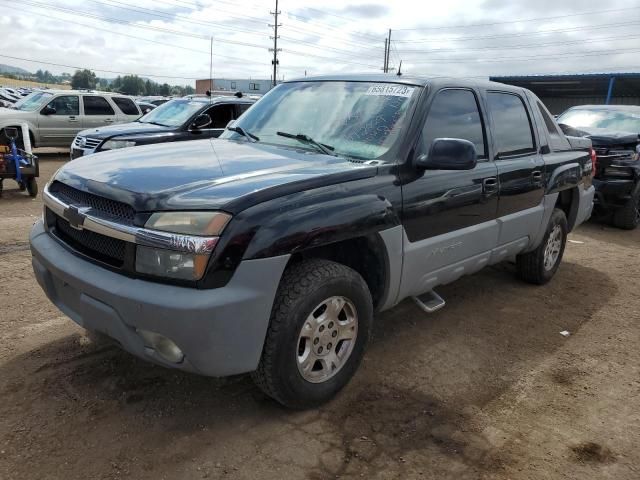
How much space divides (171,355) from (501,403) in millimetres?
1920

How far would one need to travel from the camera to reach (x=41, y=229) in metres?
3.29

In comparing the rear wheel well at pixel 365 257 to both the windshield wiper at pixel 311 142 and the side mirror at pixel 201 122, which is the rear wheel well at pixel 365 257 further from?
the side mirror at pixel 201 122

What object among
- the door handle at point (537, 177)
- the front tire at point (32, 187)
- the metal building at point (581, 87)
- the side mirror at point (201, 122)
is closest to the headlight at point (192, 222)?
the door handle at point (537, 177)

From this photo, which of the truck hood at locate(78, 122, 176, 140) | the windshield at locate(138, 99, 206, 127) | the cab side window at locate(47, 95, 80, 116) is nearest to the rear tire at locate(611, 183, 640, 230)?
the windshield at locate(138, 99, 206, 127)

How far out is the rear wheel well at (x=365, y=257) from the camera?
311 centimetres

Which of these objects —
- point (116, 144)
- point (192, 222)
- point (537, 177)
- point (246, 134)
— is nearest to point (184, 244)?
point (192, 222)

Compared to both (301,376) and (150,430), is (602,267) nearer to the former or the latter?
(301,376)

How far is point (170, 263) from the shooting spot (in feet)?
8.06

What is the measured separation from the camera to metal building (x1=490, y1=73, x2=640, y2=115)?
97.8 ft

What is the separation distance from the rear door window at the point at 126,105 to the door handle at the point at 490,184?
1308 centimetres

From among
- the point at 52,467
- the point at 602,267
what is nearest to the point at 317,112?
the point at 52,467

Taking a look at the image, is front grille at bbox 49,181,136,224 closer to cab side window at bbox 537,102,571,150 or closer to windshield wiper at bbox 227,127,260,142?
windshield wiper at bbox 227,127,260,142

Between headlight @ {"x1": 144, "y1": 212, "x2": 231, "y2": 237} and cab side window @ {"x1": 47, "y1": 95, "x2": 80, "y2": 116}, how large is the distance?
43.5ft

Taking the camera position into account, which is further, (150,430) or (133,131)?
(133,131)
